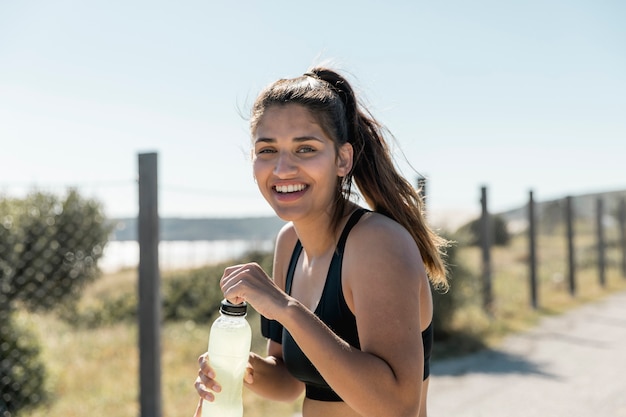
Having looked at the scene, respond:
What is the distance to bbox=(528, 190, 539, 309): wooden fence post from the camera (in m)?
10.6

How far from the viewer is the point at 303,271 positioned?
7.36 feet

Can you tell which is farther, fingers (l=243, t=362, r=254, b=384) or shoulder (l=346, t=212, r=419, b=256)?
fingers (l=243, t=362, r=254, b=384)

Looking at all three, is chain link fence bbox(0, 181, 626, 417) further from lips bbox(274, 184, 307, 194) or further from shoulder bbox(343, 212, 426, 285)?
shoulder bbox(343, 212, 426, 285)

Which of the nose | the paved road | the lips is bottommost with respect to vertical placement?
the paved road

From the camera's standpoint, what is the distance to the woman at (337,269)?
65.3 inches

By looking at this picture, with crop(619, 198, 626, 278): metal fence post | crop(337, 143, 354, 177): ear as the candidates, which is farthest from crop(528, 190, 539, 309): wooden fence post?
crop(337, 143, 354, 177): ear

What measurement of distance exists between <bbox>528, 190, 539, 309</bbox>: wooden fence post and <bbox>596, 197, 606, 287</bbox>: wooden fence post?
3.69m

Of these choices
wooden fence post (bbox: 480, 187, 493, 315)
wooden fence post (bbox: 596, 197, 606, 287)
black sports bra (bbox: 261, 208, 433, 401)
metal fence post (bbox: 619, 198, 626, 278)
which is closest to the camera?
black sports bra (bbox: 261, 208, 433, 401)

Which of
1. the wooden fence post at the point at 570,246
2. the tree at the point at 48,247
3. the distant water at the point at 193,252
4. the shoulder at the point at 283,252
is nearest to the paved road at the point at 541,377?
the distant water at the point at 193,252

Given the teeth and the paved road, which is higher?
the teeth

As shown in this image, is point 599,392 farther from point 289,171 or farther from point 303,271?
point 289,171

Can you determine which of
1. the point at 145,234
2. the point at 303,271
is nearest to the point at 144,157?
the point at 145,234

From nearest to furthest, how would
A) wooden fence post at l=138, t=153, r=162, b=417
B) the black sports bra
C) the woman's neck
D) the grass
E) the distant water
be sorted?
the black sports bra
the woman's neck
wooden fence post at l=138, t=153, r=162, b=417
the grass
the distant water

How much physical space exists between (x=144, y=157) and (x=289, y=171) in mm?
2831
